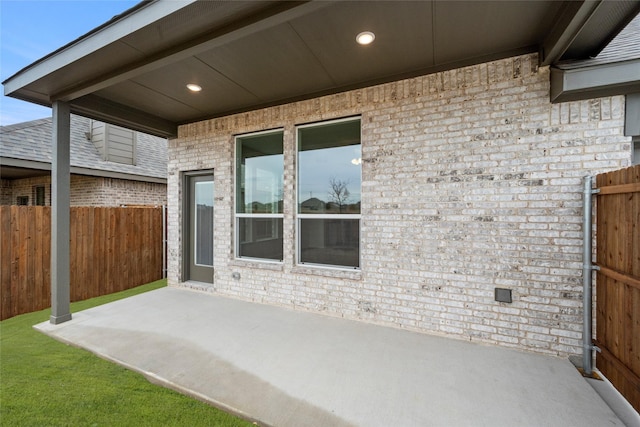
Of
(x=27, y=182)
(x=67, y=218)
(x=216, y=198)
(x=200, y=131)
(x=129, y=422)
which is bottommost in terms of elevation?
(x=129, y=422)

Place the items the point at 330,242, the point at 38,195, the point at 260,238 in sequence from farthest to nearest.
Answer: the point at 38,195
the point at 260,238
the point at 330,242

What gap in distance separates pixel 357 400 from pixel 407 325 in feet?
4.75

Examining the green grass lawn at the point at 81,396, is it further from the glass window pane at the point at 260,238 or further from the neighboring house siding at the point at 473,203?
the glass window pane at the point at 260,238

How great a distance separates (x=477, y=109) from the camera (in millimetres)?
3041

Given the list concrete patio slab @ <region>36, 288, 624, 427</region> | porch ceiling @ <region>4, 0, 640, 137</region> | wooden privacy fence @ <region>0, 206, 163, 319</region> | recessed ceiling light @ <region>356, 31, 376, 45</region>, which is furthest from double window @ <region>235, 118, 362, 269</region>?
wooden privacy fence @ <region>0, 206, 163, 319</region>

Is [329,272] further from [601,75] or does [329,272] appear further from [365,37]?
[601,75]

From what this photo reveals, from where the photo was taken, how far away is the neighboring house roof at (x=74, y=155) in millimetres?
6223

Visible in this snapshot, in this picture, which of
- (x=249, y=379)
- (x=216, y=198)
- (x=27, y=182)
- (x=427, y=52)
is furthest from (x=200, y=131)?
(x=27, y=182)

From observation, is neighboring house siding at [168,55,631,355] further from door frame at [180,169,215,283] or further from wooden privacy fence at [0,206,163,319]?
wooden privacy fence at [0,206,163,319]

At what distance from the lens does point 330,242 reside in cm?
393

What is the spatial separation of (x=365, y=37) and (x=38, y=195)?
33.2 feet

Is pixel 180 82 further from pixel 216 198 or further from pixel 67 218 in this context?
pixel 67 218

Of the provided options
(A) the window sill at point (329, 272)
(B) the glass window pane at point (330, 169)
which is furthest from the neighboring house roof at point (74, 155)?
(A) the window sill at point (329, 272)

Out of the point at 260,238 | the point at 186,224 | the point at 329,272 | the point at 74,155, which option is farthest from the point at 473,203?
the point at 74,155
